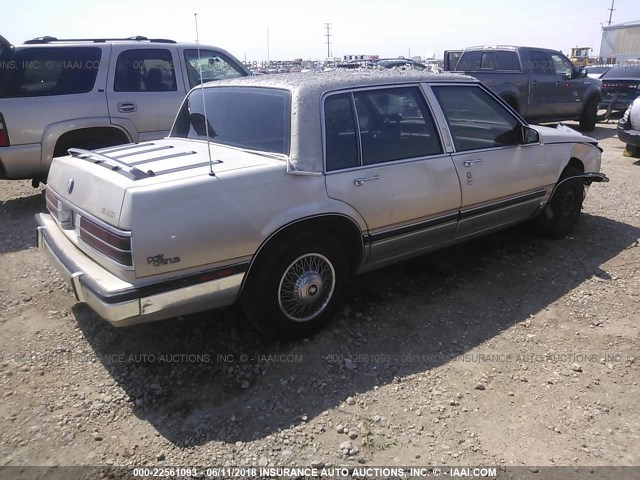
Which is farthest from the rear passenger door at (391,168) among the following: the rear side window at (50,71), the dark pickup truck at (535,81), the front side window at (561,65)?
the front side window at (561,65)

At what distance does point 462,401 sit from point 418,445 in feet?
1.51

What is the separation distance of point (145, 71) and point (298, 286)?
476 centimetres

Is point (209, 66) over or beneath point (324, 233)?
over

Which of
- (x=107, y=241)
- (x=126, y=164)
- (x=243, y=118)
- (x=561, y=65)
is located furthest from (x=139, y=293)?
(x=561, y=65)

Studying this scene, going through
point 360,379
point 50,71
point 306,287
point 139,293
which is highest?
point 50,71

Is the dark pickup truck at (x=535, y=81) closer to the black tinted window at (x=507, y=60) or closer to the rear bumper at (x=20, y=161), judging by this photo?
the black tinted window at (x=507, y=60)

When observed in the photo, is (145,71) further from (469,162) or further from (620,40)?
(620,40)

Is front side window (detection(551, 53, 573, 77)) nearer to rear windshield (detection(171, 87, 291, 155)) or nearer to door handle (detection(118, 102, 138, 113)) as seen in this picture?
door handle (detection(118, 102, 138, 113))

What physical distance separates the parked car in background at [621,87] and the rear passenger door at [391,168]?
38.4 feet

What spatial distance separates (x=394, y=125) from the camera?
11.9 feet

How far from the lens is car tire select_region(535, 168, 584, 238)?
194 inches

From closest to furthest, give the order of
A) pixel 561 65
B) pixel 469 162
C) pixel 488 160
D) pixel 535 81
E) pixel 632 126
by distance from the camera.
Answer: pixel 469 162 < pixel 488 160 < pixel 632 126 < pixel 535 81 < pixel 561 65

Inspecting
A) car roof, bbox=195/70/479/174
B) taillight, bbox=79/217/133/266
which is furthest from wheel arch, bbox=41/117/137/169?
taillight, bbox=79/217/133/266

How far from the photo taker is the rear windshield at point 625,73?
13.6 m
